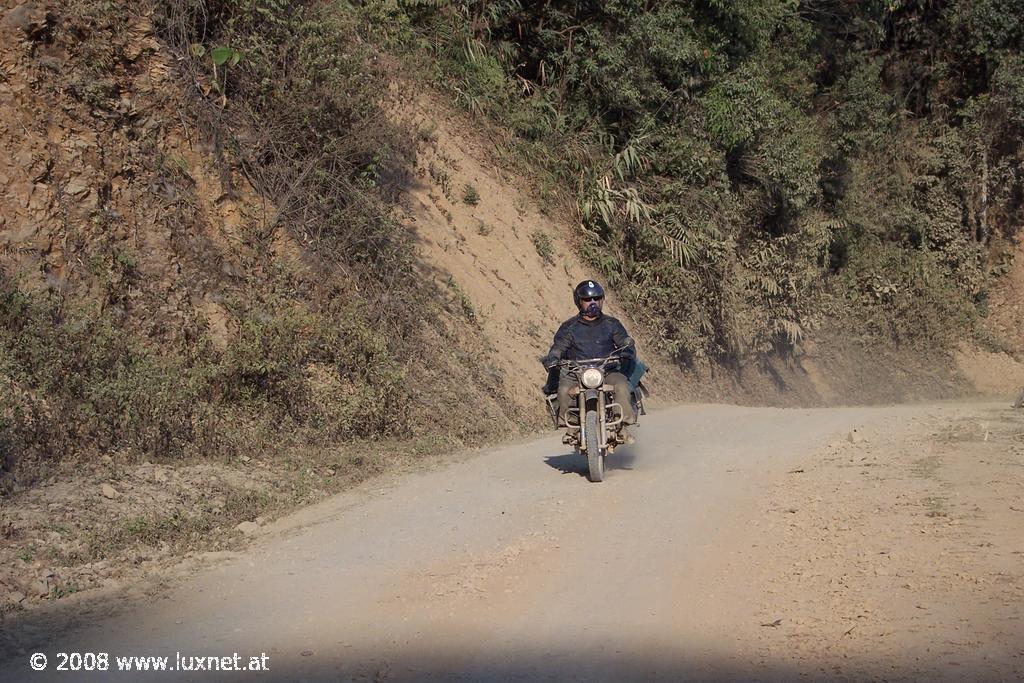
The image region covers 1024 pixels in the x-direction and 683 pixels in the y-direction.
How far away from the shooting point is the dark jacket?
11.8 m

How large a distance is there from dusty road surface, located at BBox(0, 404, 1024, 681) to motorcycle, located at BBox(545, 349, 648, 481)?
1.20 feet

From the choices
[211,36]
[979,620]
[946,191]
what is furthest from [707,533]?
[946,191]

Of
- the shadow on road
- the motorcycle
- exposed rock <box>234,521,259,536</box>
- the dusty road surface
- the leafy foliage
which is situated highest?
the leafy foliage

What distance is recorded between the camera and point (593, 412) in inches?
436

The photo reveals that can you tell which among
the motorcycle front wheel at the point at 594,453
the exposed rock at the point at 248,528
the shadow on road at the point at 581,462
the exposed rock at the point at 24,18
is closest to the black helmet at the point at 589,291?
the motorcycle front wheel at the point at 594,453

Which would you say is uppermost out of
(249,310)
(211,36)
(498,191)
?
(211,36)

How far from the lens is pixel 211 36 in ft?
49.0

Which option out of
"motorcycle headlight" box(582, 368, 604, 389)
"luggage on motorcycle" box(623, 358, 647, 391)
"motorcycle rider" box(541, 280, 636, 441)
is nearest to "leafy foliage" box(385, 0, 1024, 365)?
"motorcycle rider" box(541, 280, 636, 441)

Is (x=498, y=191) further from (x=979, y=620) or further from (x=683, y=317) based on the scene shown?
(x=979, y=620)

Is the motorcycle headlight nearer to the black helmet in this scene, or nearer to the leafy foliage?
the black helmet

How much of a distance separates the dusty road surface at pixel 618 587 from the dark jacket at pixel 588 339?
4.52ft

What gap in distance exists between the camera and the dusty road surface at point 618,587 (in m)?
5.83

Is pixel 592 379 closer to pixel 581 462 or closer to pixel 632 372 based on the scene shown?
pixel 632 372

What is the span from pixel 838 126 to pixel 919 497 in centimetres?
2320
